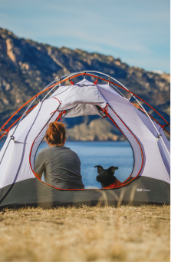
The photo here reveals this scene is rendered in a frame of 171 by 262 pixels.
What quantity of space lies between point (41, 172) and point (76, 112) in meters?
4.28

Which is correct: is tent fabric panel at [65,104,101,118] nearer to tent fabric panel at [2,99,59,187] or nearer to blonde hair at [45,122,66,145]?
tent fabric panel at [2,99,59,187]

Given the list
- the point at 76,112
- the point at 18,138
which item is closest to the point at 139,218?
the point at 18,138

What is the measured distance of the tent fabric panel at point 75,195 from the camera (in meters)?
4.91

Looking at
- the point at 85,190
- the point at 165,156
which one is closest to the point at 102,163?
the point at 165,156

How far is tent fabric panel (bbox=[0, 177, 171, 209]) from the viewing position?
193 inches

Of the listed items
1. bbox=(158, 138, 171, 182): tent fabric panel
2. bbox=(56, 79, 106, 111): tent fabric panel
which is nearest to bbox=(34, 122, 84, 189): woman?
bbox=(56, 79, 106, 111): tent fabric panel

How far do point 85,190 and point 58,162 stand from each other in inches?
28.9

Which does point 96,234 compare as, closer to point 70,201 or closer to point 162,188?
point 70,201

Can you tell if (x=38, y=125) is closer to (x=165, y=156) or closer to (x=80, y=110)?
(x=165, y=156)

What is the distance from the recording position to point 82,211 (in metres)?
4.49

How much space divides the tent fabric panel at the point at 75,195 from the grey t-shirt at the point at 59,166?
163 mm

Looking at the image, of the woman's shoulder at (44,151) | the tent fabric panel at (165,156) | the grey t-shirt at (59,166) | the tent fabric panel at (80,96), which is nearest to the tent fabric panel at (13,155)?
the grey t-shirt at (59,166)

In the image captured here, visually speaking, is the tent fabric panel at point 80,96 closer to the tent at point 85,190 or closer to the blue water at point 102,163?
the tent at point 85,190

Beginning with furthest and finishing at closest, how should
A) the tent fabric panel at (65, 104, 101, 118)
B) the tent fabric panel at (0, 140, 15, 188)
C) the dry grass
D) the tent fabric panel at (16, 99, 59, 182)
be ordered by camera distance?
the tent fabric panel at (65, 104, 101, 118) → the tent fabric panel at (16, 99, 59, 182) → the tent fabric panel at (0, 140, 15, 188) → the dry grass
